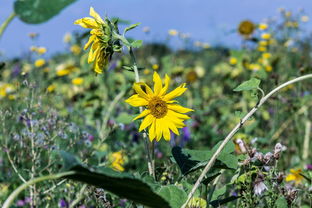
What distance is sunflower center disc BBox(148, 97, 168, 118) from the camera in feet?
4.46

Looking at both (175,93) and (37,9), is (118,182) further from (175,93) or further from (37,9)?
(175,93)

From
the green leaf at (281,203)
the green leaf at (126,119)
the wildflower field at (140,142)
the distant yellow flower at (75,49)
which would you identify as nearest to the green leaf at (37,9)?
the wildflower field at (140,142)

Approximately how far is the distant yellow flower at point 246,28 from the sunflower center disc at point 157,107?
3.57 metres

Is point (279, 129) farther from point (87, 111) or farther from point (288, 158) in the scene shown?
point (87, 111)

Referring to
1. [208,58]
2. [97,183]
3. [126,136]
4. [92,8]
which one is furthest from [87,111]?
[208,58]

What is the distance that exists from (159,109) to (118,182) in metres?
0.47

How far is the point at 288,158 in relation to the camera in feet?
10.6

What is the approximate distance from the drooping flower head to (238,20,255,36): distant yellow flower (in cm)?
357

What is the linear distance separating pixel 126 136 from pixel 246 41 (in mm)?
1846

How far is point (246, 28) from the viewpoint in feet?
15.7

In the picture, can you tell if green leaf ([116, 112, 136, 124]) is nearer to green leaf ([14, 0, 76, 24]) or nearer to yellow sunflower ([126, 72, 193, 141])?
yellow sunflower ([126, 72, 193, 141])

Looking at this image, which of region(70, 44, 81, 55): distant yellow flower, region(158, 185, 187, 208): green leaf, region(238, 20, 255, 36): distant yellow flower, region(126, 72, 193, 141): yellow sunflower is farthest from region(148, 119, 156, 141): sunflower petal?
region(70, 44, 81, 55): distant yellow flower

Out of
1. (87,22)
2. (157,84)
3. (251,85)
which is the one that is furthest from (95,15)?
(251,85)

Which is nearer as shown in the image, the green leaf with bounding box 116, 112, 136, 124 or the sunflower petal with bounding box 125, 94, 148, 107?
the sunflower petal with bounding box 125, 94, 148, 107
